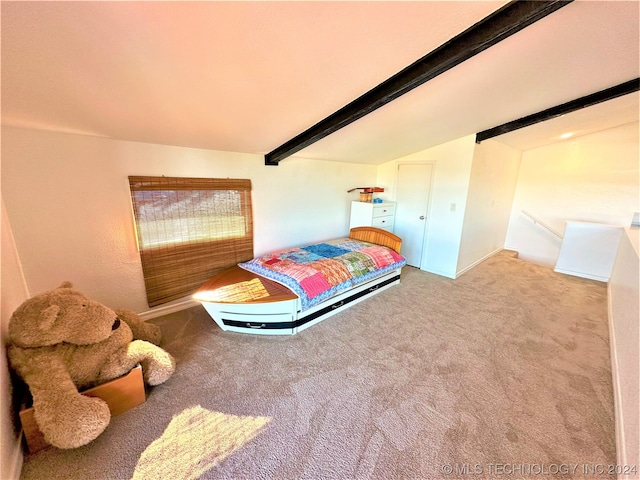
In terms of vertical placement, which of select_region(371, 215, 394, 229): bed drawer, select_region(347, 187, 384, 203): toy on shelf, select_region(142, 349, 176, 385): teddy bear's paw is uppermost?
select_region(347, 187, 384, 203): toy on shelf

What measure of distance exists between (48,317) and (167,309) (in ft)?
4.48

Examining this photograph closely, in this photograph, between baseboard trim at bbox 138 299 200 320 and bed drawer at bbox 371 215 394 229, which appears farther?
bed drawer at bbox 371 215 394 229

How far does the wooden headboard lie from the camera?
372 centimetres

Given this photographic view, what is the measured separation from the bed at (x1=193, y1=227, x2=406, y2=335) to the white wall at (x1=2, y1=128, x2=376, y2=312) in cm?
81

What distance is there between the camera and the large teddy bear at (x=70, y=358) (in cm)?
129

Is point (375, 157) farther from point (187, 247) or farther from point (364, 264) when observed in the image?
point (187, 247)

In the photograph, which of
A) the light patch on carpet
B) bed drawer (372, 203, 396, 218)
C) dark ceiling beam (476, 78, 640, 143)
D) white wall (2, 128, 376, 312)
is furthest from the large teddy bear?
dark ceiling beam (476, 78, 640, 143)

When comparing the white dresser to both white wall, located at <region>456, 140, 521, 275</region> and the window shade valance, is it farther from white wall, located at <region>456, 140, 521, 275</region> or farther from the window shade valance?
the window shade valance

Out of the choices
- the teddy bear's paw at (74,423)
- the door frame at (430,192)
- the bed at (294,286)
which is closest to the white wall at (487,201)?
the door frame at (430,192)

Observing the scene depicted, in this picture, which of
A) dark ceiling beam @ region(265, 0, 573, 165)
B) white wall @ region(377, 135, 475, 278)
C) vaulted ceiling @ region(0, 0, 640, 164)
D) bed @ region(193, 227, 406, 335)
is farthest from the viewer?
white wall @ region(377, 135, 475, 278)

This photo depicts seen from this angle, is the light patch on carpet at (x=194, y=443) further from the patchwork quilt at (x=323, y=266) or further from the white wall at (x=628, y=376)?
the white wall at (x=628, y=376)

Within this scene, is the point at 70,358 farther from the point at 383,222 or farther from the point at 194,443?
the point at 383,222

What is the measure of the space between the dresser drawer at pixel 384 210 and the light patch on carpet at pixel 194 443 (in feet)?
10.6

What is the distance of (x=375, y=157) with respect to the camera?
411 centimetres
